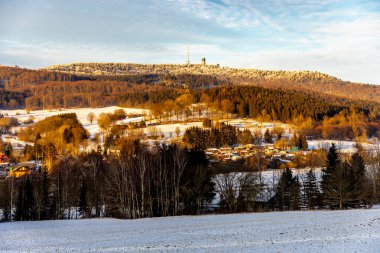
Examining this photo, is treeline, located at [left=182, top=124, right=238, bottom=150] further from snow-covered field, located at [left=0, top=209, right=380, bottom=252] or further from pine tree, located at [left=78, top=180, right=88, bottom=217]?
snow-covered field, located at [left=0, top=209, right=380, bottom=252]

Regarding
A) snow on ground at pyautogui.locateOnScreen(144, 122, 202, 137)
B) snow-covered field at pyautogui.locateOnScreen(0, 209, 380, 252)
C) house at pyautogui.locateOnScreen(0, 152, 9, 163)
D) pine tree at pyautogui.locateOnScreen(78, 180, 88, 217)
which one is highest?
snow on ground at pyautogui.locateOnScreen(144, 122, 202, 137)

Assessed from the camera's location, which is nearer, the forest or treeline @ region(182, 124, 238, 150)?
the forest

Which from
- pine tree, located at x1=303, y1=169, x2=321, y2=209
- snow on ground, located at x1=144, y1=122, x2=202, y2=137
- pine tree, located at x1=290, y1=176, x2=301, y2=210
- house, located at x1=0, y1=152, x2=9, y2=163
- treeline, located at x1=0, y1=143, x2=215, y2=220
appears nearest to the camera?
treeline, located at x1=0, y1=143, x2=215, y2=220

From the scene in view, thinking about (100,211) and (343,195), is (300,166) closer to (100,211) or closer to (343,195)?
(343,195)

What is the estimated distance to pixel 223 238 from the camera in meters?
29.9

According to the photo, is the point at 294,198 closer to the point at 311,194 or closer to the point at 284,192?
the point at 284,192

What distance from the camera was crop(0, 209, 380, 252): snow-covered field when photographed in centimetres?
2533

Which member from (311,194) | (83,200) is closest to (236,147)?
(311,194)

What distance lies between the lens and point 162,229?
123 feet

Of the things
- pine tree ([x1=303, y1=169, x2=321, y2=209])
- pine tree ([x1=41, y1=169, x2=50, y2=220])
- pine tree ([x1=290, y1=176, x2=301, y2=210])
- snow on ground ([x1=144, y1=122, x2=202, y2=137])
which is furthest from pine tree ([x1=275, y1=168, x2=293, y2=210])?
snow on ground ([x1=144, y1=122, x2=202, y2=137])

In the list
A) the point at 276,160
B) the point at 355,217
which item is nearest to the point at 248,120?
the point at 276,160

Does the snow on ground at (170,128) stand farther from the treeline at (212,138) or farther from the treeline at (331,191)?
the treeline at (331,191)

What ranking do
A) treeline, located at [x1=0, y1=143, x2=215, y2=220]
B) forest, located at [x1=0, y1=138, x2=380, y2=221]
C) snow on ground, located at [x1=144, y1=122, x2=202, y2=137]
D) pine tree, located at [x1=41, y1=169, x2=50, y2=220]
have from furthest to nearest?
snow on ground, located at [x1=144, y1=122, x2=202, y2=137] < pine tree, located at [x1=41, y1=169, x2=50, y2=220] < treeline, located at [x1=0, y1=143, x2=215, y2=220] < forest, located at [x1=0, y1=138, x2=380, y2=221]

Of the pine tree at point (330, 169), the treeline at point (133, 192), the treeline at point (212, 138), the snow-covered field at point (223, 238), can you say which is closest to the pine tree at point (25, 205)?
the treeline at point (133, 192)
